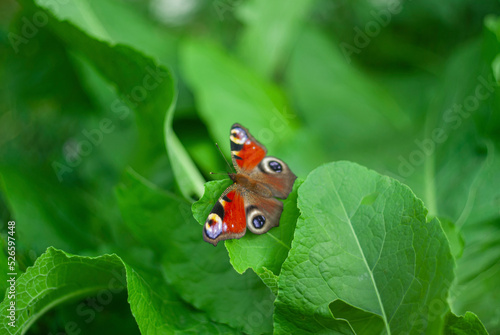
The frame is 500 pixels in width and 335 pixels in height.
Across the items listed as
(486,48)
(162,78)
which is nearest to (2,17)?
(162,78)

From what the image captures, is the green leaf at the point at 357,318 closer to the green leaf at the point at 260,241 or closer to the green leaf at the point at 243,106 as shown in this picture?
the green leaf at the point at 260,241

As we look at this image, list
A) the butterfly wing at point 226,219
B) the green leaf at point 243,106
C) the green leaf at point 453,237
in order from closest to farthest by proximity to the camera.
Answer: the butterfly wing at point 226,219 → the green leaf at point 453,237 → the green leaf at point 243,106

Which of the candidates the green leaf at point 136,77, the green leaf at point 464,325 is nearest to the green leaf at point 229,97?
the green leaf at point 136,77

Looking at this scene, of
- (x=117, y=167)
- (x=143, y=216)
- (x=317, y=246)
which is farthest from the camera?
(x=117, y=167)

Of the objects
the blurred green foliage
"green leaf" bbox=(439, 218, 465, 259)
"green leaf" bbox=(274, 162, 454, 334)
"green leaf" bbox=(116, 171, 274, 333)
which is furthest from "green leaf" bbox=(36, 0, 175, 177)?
"green leaf" bbox=(439, 218, 465, 259)

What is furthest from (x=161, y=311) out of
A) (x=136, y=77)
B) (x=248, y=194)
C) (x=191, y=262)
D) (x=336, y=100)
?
(x=336, y=100)

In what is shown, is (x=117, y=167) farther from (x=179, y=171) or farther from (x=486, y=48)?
(x=486, y=48)
